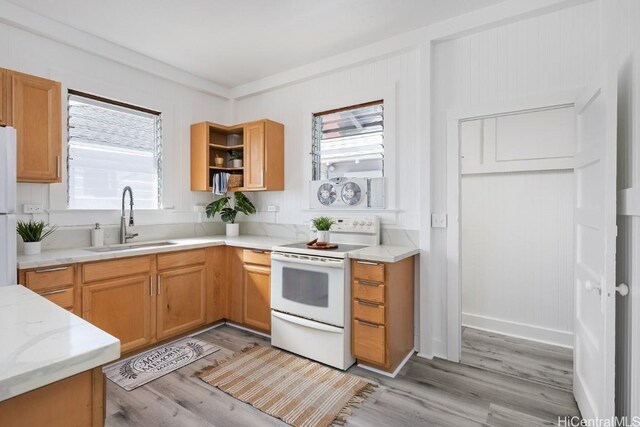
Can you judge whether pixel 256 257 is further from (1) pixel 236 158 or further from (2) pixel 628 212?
(2) pixel 628 212

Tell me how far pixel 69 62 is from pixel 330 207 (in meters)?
2.64

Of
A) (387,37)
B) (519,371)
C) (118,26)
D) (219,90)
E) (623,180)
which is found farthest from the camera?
(219,90)

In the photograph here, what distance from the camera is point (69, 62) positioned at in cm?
283

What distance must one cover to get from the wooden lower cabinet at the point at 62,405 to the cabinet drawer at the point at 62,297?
1.87 metres

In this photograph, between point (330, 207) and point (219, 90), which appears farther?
point (219, 90)

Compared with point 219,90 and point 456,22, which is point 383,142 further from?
point 219,90

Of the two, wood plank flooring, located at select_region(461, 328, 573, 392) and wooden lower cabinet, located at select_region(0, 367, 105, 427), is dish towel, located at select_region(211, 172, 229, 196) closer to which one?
wood plank flooring, located at select_region(461, 328, 573, 392)

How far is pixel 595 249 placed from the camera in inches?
65.1

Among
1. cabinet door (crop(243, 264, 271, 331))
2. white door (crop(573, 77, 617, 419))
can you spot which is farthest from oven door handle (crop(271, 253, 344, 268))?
white door (crop(573, 77, 617, 419))

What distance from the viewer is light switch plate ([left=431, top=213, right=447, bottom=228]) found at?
2.73 m

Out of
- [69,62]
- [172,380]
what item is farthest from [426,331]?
[69,62]

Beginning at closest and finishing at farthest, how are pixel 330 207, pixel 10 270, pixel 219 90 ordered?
pixel 10 270 → pixel 330 207 → pixel 219 90

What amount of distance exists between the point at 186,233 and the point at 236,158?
105cm

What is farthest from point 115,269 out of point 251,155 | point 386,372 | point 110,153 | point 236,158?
point 386,372
